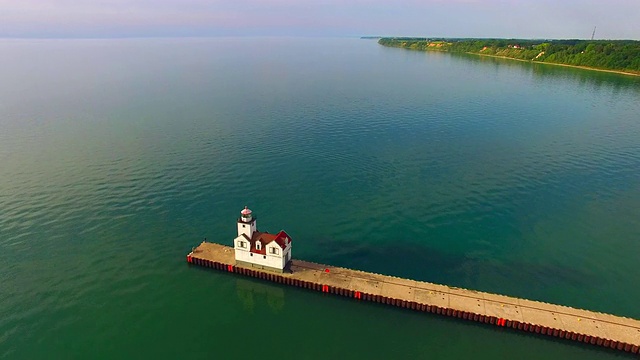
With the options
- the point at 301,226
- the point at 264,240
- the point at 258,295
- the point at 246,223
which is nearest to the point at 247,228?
the point at 246,223

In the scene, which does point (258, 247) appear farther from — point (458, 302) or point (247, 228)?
point (458, 302)

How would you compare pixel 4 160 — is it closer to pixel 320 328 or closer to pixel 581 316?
pixel 320 328

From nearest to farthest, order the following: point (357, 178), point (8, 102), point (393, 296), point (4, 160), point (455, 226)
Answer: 1. point (393, 296)
2. point (455, 226)
3. point (357, 178)
4. point (4, 160)
5. point (8, 102)

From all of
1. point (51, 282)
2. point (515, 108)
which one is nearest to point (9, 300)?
point (51, 282)

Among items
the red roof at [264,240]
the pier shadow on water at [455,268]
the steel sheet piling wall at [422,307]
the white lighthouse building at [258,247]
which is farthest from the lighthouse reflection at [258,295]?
the pier shadow on water at [455,268]

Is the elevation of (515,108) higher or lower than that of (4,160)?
higher

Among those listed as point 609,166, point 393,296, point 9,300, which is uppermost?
point 609,166
